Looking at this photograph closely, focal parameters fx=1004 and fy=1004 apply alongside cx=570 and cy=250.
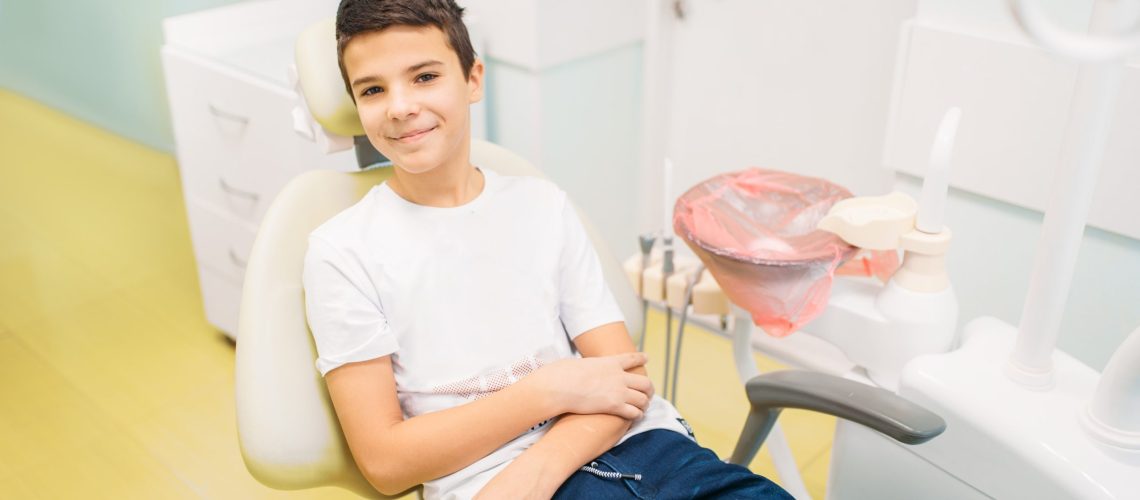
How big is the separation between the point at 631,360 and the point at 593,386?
82 millimetres

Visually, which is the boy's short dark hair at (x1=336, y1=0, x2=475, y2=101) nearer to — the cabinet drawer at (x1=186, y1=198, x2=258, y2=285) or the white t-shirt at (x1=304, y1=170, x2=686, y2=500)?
the white t-shirt at (x1=304, y1=170, x2=686, y2=500)

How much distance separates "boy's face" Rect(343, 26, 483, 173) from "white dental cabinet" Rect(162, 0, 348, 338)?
77cm

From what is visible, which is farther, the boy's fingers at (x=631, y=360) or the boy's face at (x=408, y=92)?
the boy's fingers at (x=631, y=360)

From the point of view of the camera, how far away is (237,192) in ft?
6.86

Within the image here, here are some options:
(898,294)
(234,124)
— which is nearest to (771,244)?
(898,294)

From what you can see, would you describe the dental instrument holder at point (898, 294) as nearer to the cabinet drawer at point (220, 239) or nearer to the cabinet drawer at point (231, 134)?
the cabinet drawer at point (231, 134)

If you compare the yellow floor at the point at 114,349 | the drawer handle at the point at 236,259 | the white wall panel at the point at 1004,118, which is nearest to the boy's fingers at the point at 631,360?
the white wall panel at the point at 1004,118

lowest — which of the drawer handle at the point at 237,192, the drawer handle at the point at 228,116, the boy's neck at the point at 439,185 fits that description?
the drawer handle at the point at 237,192

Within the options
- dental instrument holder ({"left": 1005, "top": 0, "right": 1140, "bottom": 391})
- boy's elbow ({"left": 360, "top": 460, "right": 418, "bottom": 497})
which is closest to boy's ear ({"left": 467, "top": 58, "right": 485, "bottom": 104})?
boy's elbow ({"left": 360, "top": 460, "right": 418, "bottom": 497})

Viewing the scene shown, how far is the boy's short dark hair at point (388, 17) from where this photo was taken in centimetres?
110

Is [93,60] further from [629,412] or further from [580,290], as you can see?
[629,412]

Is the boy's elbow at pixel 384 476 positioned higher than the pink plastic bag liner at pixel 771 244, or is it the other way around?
the pink plastic bag liner at pixel 771 244

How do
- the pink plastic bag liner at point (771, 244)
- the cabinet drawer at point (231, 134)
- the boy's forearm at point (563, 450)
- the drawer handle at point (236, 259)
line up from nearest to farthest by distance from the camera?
the boy's forearm at point (563, 450)
the pink plastic bag liner at point (771, 244)
the cabinet drawer at point (231, 134)
the drawer handle at point (236, 259)

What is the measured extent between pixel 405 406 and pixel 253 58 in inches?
44.9
